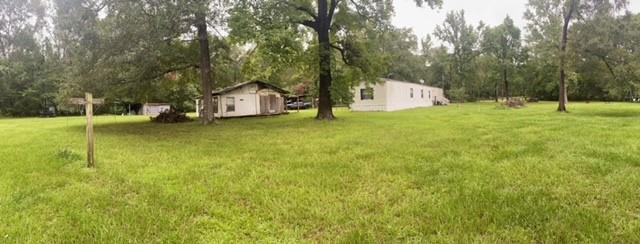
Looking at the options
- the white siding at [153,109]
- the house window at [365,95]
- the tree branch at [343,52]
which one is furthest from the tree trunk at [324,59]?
the white siding at [153,109]

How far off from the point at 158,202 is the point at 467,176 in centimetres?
399

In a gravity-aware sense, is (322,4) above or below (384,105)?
above

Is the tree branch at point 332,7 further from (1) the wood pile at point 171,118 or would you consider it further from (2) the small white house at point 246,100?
(1) the wood pile at point 171,118

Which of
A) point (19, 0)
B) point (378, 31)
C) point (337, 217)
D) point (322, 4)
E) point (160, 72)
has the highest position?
point (19, 0)

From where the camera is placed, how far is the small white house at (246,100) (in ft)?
85.8

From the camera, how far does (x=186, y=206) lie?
14.2ft

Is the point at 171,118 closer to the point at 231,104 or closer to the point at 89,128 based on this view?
the point at 231,104

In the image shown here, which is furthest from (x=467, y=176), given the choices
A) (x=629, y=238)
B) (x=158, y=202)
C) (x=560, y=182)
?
(x=158, y=202)

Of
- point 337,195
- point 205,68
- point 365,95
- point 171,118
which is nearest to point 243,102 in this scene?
point 171,118

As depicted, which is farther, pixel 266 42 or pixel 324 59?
pixel 324 59

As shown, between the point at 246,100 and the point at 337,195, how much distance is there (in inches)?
910

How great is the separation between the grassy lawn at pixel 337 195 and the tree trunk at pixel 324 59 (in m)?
10.4

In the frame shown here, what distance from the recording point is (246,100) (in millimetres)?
27062

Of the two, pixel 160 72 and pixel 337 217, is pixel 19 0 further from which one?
pixel 337 217
